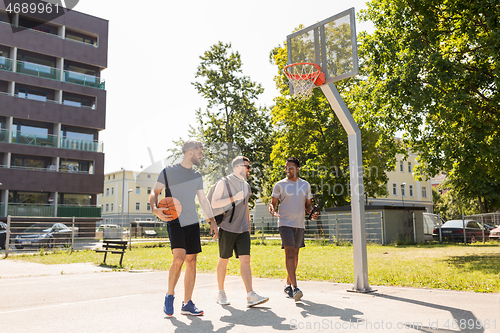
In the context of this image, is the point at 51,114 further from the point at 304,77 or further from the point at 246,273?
the point at 246,273

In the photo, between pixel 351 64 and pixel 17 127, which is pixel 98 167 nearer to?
pixel 17 127

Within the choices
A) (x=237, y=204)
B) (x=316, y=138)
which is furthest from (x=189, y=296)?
(x=316, y=138)

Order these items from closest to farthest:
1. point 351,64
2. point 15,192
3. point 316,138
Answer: point 351,64 < point 316,138 < point 15,192

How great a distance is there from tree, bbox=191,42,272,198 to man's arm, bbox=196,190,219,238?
90.3ft

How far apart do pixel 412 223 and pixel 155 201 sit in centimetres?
2006

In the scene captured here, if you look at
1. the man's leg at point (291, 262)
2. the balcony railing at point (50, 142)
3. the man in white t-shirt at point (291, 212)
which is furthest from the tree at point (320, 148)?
Result: the man's leg at point (291, 262)

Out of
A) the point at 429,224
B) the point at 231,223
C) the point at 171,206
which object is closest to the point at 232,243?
the point at 231,223

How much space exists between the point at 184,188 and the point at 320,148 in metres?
23.8

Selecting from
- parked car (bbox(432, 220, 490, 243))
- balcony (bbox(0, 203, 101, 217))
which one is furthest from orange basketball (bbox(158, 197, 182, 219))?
balcony (bbox(0, 203, 101, 217))

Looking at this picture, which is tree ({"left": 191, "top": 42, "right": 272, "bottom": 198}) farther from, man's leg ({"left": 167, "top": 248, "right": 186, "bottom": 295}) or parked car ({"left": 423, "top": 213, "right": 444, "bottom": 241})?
man's leg ({"left": 167, "top": 248, "right": 186, "bottom": 295})

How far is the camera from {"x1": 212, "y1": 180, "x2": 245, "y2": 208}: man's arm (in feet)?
18.7

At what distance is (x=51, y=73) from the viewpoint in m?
34.1

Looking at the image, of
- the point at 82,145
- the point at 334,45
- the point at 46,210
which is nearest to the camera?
the point at 334,45

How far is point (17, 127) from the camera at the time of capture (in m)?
32.9
